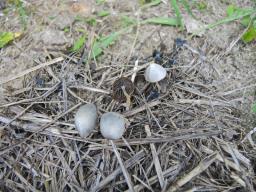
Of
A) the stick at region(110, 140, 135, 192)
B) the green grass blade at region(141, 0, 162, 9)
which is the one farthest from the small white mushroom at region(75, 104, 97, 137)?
the green grass blade at region(141, 0, 162, 9)

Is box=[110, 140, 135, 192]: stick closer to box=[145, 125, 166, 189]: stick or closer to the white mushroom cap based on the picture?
box=[145, 125, 166, 189]: stick

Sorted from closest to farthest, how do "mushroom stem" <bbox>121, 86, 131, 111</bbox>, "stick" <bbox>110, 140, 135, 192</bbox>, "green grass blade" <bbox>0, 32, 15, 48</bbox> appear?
"stick" <bbox>110, 140, 135, 192</bbox> < "mushroom stem" <bbox>121, 86, 131, 111</bbox> < "green grass blade" <bbox>0, 32, 15, 48</bbox>

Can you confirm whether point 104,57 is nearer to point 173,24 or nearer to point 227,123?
point 173,24

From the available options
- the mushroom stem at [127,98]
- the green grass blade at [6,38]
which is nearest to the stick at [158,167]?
the mushroom stem at [127,98]

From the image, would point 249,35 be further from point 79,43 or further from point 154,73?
point 79,43

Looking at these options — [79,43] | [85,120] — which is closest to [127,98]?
[85,120]

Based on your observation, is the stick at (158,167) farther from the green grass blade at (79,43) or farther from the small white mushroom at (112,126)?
the green grass blade at (79,43)
